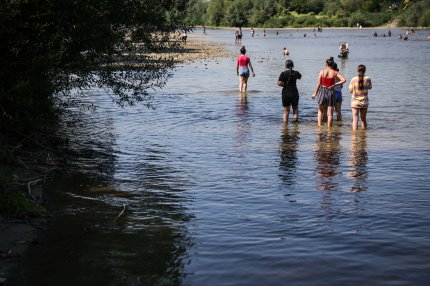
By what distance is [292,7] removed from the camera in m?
171

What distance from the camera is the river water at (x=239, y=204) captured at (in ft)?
24.6

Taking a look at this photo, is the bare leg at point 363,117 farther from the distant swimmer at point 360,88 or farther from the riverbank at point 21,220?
the riverbank at point 21,220

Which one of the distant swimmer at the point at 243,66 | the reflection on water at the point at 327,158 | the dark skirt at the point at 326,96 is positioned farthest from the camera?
the distant swimmer at the point at 243,66

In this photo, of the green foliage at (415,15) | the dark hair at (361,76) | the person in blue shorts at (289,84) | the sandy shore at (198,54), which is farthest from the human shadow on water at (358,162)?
the green foliage at (415,15)

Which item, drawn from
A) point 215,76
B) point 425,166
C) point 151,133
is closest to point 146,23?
point 151,133

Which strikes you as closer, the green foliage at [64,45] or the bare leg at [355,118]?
the green foliage at [64,45]

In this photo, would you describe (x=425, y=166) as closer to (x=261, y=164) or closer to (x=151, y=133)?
(x=261, y=164)

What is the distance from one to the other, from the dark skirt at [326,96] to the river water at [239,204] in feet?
2.51

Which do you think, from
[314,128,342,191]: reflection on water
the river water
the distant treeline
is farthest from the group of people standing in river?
the distant treeline

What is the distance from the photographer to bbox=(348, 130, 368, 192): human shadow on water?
11477 mm

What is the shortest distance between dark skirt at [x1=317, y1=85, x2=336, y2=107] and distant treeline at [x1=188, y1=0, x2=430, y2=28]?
115416mm

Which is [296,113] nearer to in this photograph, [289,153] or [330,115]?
[330,115]

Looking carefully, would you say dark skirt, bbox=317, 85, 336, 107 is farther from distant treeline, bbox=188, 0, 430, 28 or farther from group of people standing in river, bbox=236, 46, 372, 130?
distant treeline, bbox=188, 0, 430, 28

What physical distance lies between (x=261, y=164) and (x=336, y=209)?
353 cm
